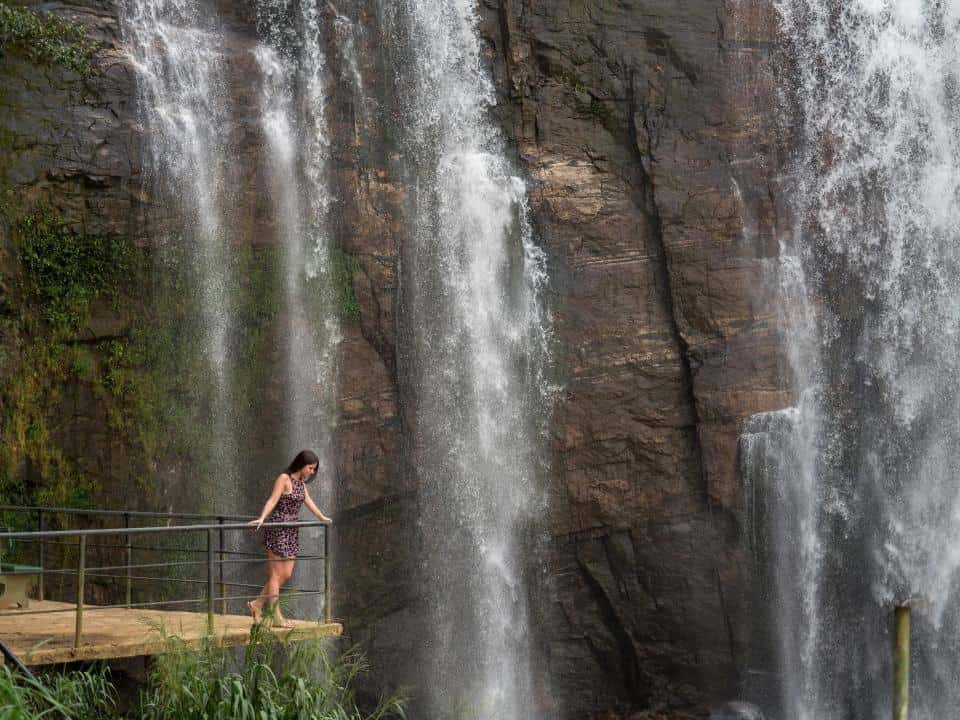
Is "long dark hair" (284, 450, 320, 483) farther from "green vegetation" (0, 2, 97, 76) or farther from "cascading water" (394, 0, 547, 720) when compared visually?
"green vegetation" (0, 2, 97, 76)

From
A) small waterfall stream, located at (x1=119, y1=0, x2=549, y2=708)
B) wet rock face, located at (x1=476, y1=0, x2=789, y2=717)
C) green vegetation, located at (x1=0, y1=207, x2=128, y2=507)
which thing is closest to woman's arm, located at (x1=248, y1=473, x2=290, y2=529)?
green vegetation, located at (x1=0, y1=207, x2=128, y2=507)

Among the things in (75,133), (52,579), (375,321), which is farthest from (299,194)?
(52,579)

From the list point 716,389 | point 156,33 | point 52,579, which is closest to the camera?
point 52,579

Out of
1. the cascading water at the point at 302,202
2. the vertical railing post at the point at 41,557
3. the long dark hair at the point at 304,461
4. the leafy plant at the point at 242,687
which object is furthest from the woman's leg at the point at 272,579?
the cascading water at the point at 302,202

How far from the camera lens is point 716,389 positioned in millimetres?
17656

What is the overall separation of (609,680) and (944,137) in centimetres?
999

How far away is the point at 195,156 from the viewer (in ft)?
53.7

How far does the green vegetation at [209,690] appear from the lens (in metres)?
7.98

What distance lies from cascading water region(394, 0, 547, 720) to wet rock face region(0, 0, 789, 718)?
1.06ft

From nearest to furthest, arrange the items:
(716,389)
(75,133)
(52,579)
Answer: (52,579), (75,133), (716,389)

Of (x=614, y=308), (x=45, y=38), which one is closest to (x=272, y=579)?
(x=45, y=38)

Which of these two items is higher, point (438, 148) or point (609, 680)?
Answer: point (438, 148)

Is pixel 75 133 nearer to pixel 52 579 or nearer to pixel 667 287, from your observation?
pixel 52 579

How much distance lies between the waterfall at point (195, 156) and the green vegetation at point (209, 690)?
23.4ft
